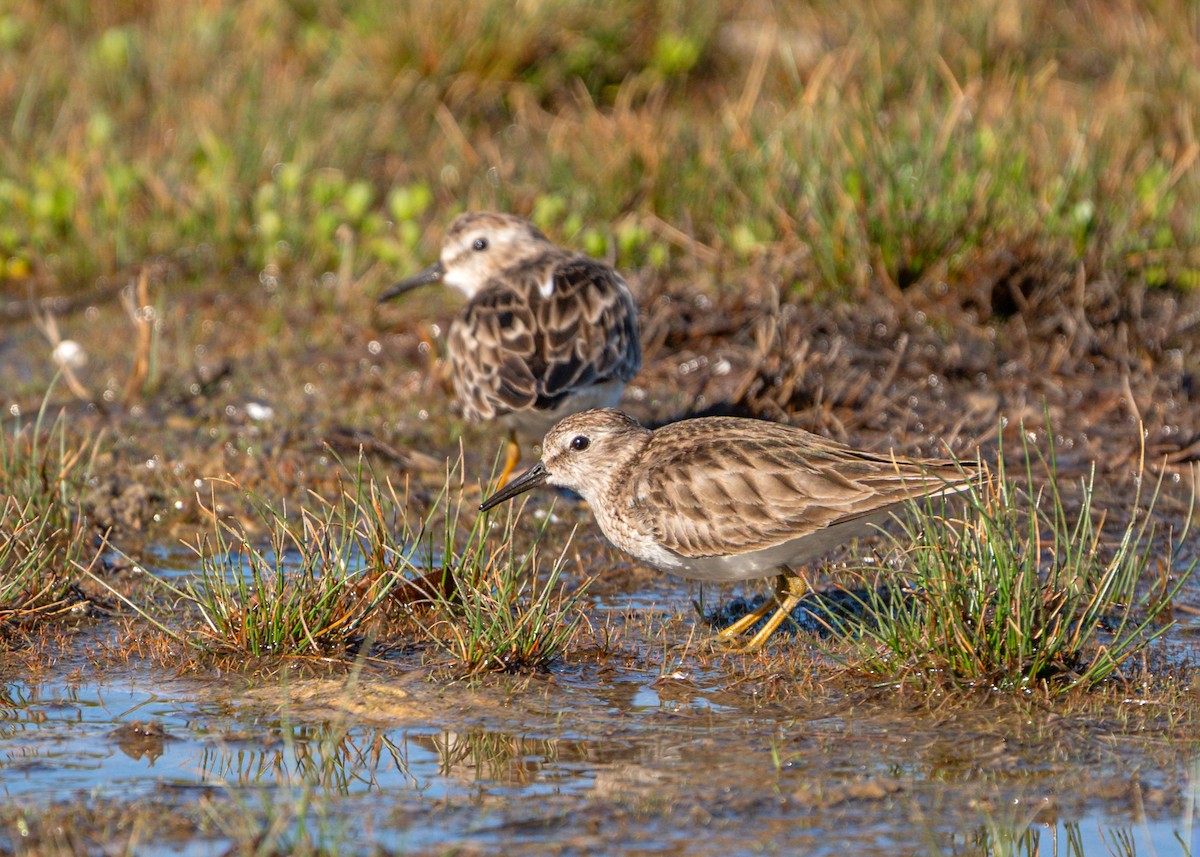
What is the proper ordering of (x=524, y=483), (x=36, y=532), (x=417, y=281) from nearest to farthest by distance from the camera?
(x=36, y=532) < (x=524, y=483) < (x=417, y=281)

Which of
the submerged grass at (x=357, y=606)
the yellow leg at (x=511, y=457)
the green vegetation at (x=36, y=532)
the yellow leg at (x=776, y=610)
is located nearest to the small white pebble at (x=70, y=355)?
the green vegetation at (x=36, y=532)

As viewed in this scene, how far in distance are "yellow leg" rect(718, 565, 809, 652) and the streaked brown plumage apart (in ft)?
5.39

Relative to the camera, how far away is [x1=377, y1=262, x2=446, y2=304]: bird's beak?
9125 millimetres

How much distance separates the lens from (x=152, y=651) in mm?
5785

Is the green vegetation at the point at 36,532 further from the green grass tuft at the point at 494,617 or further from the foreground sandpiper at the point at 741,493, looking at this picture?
the foreground sandpiper at the point at 741,493

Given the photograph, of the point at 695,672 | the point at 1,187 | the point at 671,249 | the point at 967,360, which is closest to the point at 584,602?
the point at 695,672

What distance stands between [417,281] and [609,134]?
2259 mm

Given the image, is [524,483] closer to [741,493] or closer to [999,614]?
[741,493]

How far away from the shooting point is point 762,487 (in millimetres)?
5941

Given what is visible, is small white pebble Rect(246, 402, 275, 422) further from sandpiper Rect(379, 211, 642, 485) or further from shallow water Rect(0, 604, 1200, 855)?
shallow water Rect(0, 604, 1200, 855)

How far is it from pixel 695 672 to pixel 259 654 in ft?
5.05

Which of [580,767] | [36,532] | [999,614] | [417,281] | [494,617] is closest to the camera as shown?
[580,767]

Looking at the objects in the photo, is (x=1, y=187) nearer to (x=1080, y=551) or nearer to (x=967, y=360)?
(x=967, y=360)

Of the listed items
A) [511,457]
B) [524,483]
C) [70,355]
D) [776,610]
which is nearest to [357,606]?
[524,483]
